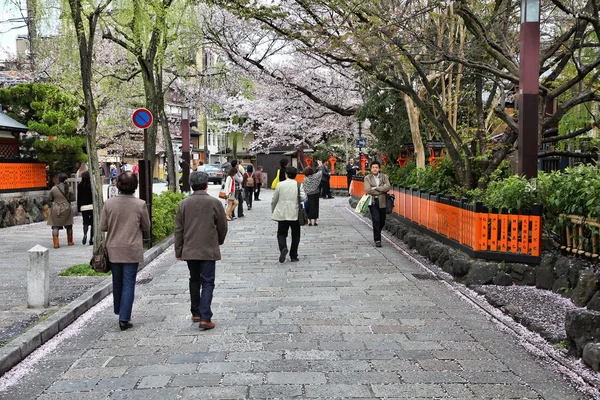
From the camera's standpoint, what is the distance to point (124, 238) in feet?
21.9

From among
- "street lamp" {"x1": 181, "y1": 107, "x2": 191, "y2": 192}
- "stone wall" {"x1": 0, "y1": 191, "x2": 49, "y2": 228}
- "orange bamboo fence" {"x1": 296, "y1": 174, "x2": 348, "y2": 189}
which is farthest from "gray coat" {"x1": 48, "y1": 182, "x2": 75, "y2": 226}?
"orange bamboo fence" {"x1": 296, "y1": 174, "x2": 348, "y2": 189}

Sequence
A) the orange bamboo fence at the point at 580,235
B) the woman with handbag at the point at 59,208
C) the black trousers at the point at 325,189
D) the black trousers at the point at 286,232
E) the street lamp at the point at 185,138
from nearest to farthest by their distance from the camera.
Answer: the orange bamboo fence at the point at 580,235 → the black trousers at the point at 286,232 → the woman with handbag at the point at 59,208 → the street lamp at the point at 185,138 → the black trousers at the point at 325,189

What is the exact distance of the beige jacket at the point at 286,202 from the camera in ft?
35.8

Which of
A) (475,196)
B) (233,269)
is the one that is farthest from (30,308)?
(475,196)

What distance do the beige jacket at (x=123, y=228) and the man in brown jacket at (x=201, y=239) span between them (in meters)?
0.48

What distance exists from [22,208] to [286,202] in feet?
39.3

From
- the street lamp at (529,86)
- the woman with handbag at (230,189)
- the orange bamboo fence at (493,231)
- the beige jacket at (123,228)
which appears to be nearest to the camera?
the beige jacket at (123,228)

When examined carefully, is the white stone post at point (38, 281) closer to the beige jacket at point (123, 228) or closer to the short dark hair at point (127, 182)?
the beige jacket at point (123, 228)

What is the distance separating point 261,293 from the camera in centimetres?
846

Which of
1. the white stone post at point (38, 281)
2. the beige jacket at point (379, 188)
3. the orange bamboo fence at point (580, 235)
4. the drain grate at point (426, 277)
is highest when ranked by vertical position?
the beige jacket at point (379, 188)

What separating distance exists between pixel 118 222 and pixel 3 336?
1.67 m

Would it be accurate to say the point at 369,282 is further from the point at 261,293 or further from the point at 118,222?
the point at 118,222

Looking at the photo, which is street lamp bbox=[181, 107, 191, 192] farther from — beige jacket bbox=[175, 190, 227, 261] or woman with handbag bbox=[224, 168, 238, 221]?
beige jacket bbox=[175, 190, 227, 261]

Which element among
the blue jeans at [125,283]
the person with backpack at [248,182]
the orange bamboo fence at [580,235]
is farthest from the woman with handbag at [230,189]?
the orange bamboo fence at [580,235]
